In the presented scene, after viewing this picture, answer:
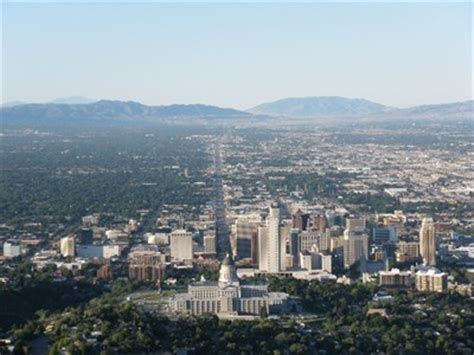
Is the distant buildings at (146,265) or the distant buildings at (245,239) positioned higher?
the distant buildings at (245,239)

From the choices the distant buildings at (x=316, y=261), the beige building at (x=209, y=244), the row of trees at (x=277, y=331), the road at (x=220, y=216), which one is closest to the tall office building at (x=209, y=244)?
the beige building at (x=209, y=244)

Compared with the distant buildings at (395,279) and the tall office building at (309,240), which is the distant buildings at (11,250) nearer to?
the tall office building at (309,240)

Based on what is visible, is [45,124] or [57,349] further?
[45,124]

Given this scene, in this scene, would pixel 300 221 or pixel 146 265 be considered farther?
pixel 300 221

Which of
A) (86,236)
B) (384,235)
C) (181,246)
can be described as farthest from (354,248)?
(86,236)

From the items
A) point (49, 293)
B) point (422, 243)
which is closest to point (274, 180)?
point (422, 243)

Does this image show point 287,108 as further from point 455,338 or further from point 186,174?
point 455,338

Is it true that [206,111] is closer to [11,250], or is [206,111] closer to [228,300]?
[11,250]
